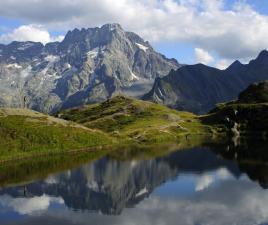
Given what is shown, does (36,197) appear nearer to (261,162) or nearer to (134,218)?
(134,218)

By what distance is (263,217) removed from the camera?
88.1 metres

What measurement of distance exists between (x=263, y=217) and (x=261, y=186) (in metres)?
33.0

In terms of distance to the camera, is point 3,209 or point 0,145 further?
point 0,145

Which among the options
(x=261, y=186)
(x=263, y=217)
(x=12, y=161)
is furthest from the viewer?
(x=12, y=161)

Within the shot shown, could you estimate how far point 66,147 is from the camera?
7790 inches

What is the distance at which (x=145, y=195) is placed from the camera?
113812mm

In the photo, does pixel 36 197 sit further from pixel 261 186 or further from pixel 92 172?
pixel 261 186

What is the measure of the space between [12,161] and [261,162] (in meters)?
90.7

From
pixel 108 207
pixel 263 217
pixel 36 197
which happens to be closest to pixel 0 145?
pixel 36 197

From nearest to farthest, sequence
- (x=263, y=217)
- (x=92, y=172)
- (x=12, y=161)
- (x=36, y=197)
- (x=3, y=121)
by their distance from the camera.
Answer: (x=263, y=217)
(x=36, y=197)
(x=92, y=172)
(x=12, y=161)
(x=3, y=121)

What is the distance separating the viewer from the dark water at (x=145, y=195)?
90375mm

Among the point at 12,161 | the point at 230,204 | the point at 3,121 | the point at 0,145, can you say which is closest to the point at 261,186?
the point at 230,204

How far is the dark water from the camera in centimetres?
9038

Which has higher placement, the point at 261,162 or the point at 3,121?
the point at 3,121
